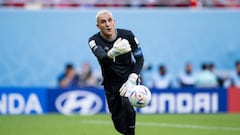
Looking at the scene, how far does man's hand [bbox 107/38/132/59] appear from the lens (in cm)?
1155

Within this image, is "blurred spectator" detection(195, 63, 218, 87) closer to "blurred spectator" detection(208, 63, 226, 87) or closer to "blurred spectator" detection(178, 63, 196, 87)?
"blurred spectator" detection(178, 63, 196, 87)

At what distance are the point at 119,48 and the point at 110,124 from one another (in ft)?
24.3

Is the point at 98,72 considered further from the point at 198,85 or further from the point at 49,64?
the point at 198,85

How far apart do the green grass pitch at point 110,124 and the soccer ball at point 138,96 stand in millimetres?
4040

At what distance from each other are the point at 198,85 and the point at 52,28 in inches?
268

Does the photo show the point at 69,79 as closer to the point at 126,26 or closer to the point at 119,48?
the point at 126,26

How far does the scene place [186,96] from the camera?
76.1 ft

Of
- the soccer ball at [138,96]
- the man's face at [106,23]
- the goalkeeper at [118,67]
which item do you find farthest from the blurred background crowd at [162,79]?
the soccer ball at [138,96]

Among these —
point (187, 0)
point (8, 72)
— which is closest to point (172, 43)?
point (187, 0)

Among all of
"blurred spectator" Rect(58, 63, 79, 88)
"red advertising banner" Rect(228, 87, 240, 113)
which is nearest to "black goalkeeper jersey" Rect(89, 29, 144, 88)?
"red advertising banner" Rect(228, 87, 240, 113)

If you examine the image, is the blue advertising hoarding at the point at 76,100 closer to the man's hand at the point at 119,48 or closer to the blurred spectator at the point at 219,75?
the blurred spectator at the point at 219,75

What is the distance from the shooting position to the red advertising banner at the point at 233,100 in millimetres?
23375

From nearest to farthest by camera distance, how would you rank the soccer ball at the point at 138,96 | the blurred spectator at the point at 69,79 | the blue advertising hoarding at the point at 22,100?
1. the soccer ball at the point at 138,96
2. the blue advertising hoarding at the point at 22,100
3. the blurred spectator at the point at 69,79

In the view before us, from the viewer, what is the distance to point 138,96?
38.4 feet
